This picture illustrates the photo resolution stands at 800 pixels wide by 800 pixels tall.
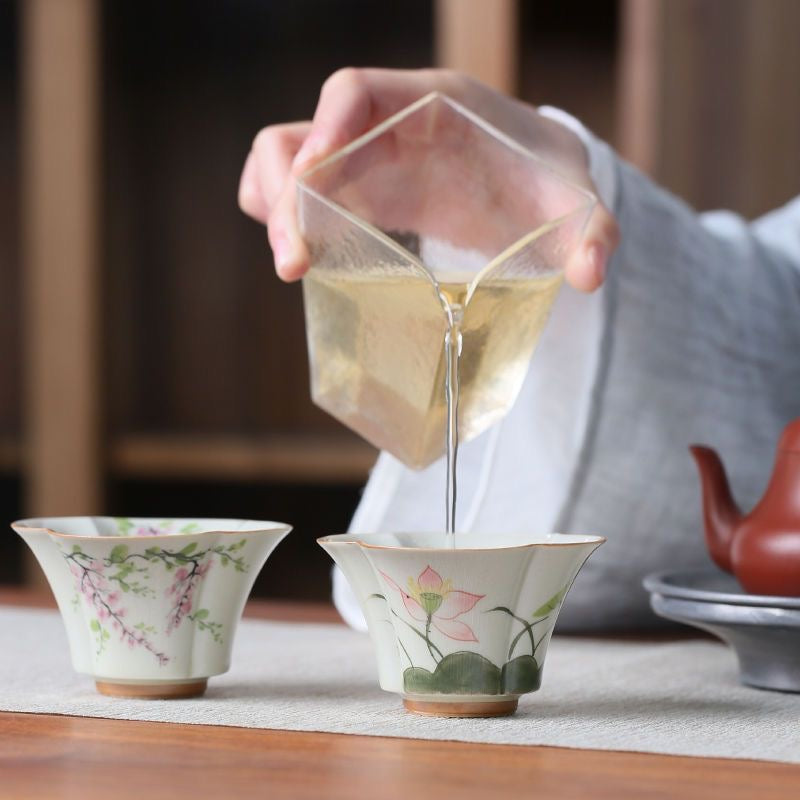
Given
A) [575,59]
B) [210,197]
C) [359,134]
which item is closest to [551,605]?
[359,134]

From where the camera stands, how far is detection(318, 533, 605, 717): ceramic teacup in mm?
426

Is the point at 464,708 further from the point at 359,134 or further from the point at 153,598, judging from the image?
the point at 359,134

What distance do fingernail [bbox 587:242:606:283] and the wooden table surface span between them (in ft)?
0.75

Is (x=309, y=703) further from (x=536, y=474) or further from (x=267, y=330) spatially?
(x=267, y=330)

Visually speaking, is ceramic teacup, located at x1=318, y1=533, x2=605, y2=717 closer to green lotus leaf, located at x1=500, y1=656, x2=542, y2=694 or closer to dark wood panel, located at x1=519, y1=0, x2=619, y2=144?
green lotus leaf, located at x1=500, y1=656, x2=542, y2=694

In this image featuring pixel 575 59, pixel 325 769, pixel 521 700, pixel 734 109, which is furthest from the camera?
pixel 575 59

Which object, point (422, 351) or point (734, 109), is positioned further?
point (734, 109)

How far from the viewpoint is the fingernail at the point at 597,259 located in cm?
56

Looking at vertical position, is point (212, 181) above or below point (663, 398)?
above

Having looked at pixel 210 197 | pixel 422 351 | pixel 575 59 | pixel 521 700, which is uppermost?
pixel 575 59

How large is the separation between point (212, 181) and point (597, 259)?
1.11 meters

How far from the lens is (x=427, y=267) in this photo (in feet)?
1.84

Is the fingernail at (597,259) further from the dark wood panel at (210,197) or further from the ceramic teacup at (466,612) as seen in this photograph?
the dark wood panel at (210,197)

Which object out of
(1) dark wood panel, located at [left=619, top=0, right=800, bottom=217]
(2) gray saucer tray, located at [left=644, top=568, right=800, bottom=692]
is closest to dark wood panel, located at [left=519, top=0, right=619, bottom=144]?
(1) dark wood panel, located at [left=619, top=0, right=800, bottom=217]
